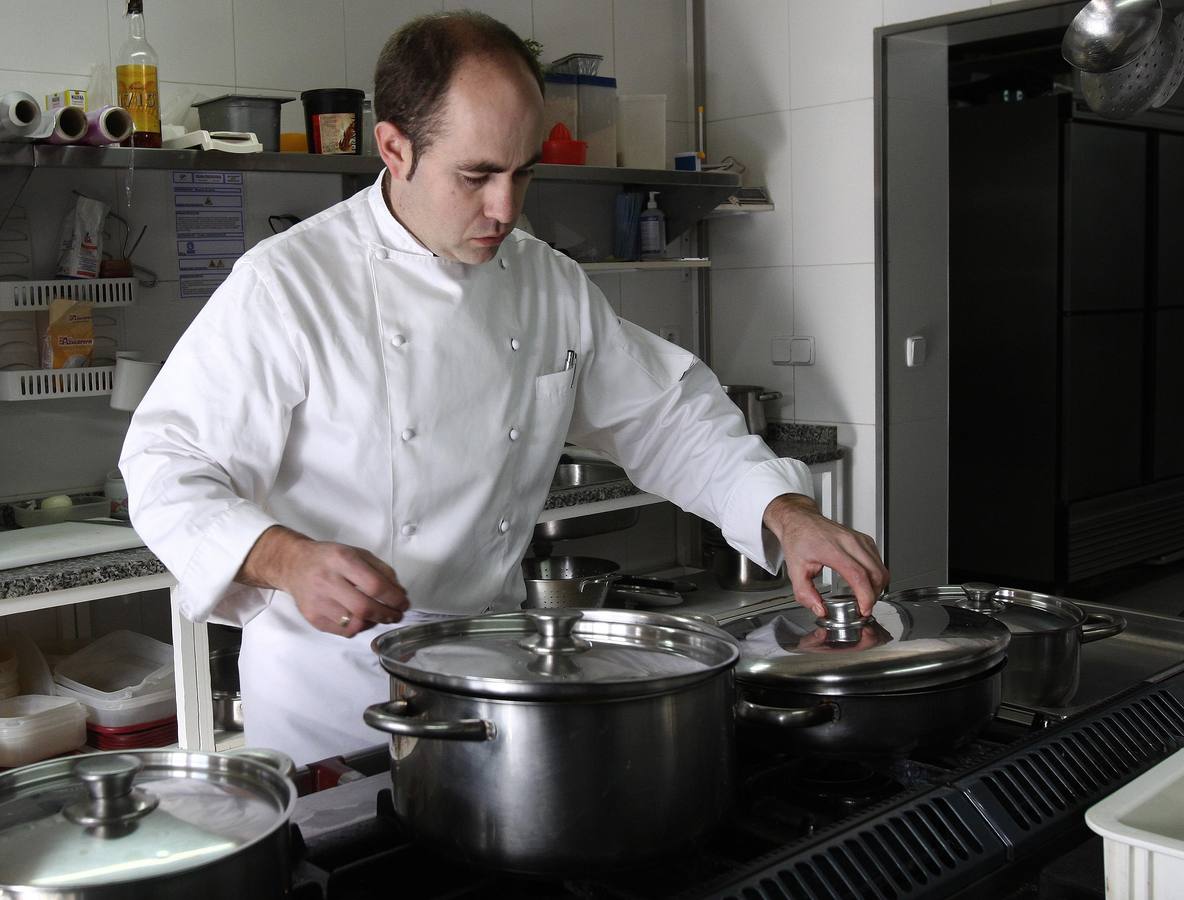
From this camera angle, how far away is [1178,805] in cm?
86

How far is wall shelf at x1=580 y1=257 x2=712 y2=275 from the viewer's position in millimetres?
3527

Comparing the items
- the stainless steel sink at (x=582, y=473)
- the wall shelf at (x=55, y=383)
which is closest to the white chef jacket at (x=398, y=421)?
the wall shelf at (x=55, y=383)

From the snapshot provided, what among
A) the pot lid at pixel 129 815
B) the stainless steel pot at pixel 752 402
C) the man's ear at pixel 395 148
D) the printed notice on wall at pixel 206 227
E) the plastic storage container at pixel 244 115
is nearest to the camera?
the pot lid at pixel 129 815

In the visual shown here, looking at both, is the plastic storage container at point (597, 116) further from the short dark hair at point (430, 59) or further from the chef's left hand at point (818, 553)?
the chef's left hand at point (818, 553)

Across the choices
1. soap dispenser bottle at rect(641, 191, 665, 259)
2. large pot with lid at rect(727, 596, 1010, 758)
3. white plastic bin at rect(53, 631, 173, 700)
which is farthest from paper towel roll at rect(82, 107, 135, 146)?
large pot with lid at rect(727, 596, 1010, 758)

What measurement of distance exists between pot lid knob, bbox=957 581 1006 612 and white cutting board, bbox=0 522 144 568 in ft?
5.35

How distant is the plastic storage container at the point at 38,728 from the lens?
2.28 metres

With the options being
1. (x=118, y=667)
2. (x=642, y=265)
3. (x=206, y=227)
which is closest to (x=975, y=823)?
(x=118, y=667)

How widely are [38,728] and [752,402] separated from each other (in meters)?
2.17

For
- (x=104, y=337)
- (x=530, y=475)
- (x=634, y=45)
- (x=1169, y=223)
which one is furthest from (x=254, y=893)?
(x=1169, y=223)

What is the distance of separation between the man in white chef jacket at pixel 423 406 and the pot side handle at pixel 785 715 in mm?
245

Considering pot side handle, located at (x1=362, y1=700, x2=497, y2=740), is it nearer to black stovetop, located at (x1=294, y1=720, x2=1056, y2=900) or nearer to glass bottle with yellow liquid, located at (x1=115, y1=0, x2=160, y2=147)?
black stovetop, located at (x1=294, y1=720, x2=1056, y2=900)

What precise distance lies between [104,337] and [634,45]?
188 cm

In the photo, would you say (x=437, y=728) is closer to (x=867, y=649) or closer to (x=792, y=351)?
(x=867, y=649)
